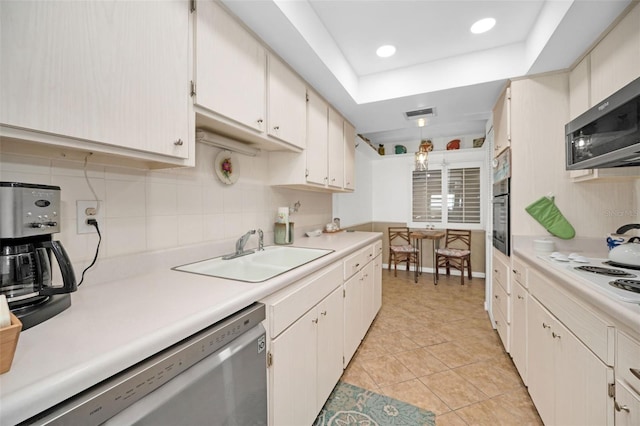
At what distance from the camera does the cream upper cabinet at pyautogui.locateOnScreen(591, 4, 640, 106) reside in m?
1.30

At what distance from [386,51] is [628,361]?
2.27 meters

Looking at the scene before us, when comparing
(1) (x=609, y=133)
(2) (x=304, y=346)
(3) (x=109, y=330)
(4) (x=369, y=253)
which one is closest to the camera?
(3) (x=109, y=330)

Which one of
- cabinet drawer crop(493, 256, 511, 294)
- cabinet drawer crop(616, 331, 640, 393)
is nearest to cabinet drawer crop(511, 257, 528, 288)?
cabinet drawer crop(493, 256, 511, 294)

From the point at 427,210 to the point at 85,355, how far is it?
521 centimetres

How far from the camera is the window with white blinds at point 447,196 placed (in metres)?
4.75

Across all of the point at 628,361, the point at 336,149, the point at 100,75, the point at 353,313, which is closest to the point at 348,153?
the point at 336,149

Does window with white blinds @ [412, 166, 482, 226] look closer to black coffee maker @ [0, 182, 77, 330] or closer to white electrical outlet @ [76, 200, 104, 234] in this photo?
white electrical outlet @ [76, 200, 104, 234]

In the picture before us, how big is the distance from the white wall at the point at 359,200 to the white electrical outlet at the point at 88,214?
103 inches

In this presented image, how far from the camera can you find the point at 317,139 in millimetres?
2229

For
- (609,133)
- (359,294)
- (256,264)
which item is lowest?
(359,294)

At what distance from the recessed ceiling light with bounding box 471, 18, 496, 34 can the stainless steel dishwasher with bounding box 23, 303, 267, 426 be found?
2.29 m

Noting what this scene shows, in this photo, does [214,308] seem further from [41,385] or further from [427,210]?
[427,210]

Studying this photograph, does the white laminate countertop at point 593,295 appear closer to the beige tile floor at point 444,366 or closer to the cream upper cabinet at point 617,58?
the beige tile floor at point 444,366

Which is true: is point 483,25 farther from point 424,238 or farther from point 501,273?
point 424,238
